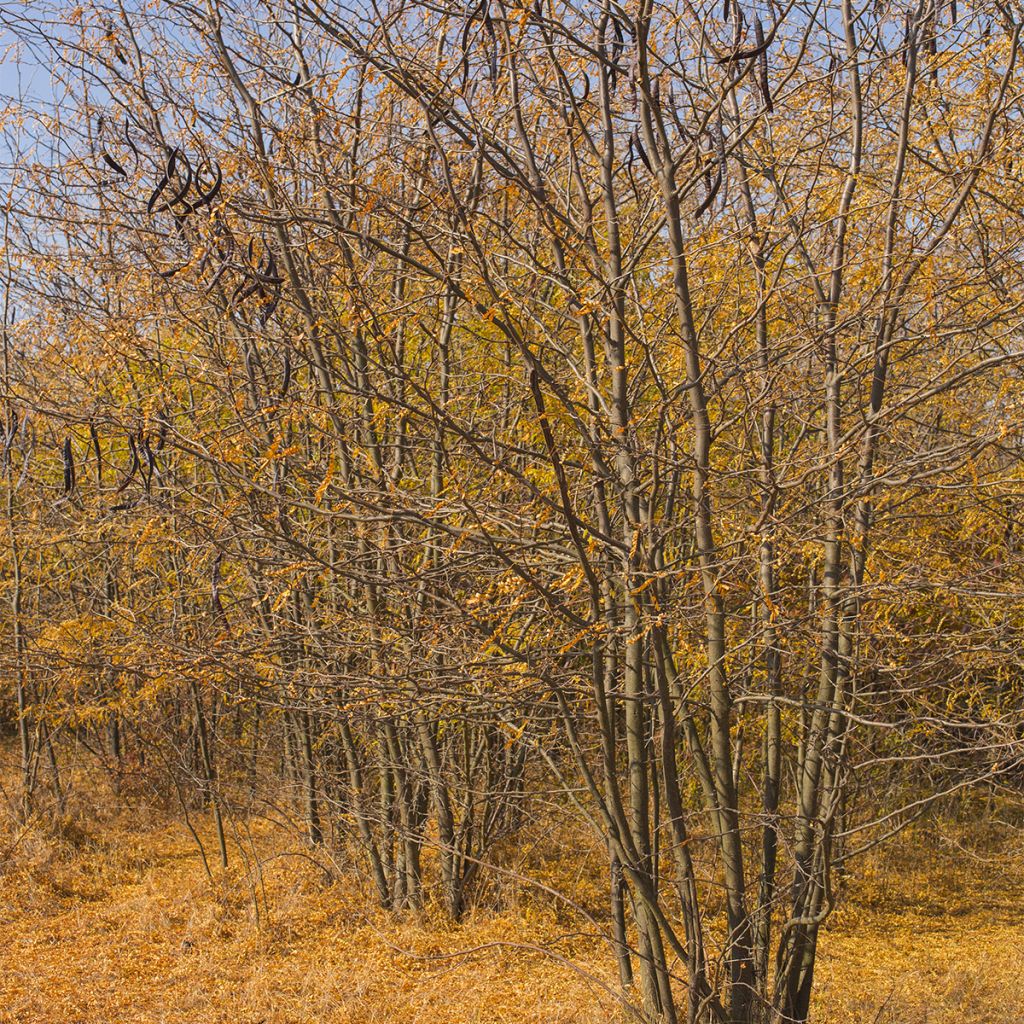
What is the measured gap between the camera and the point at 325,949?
657 cm

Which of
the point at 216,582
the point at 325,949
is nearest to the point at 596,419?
the point at 216,582

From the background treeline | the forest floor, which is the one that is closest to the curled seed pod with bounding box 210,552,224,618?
the background treeline

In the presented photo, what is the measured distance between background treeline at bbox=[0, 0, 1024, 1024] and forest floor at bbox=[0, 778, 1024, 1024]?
48 centimetres

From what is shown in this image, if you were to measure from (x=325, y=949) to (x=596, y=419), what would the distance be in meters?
4.68

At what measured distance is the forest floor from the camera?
222 inches

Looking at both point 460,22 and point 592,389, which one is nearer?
point 592,389

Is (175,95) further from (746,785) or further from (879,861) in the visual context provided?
(879,861)

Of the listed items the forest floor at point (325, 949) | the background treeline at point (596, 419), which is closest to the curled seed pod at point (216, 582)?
the background treeline at point (596, 419)

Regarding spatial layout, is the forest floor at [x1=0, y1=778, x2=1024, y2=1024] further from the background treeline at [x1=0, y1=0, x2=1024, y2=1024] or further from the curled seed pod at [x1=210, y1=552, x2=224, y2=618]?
the curled seed pod at [x1=210, y1=552, x2=224, y2=618]

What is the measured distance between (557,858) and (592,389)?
612cm

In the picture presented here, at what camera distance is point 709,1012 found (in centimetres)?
386

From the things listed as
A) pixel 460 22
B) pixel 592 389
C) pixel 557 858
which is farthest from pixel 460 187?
pixel 557 858

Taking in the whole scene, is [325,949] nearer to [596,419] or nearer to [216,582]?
[216,582]

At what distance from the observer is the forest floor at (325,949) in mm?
5637
